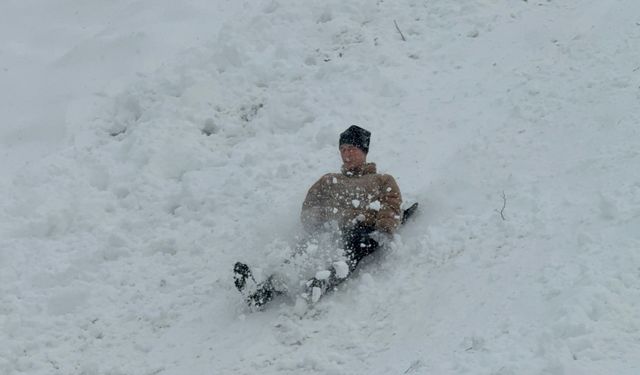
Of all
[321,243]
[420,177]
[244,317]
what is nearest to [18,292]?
[244,317]

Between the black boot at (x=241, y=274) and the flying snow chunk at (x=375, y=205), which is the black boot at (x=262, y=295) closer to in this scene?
the black boot at (x=241, y=274)

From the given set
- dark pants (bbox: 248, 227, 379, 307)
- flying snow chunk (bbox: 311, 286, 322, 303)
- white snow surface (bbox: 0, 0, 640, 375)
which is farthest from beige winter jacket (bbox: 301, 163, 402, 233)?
flying snow chunk (bbox: 311, 286, 322, 303)

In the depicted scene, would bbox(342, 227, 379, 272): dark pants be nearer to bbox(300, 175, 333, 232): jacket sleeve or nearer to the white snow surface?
the white snow surface

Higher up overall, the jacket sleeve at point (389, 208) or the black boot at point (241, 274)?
the jacket sleeve at point (389, 208)

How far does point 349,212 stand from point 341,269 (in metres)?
0.81

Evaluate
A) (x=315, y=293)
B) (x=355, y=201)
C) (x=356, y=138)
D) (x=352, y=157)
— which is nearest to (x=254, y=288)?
(x=315, y=293)

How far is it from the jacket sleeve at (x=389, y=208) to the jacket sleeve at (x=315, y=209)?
512mm

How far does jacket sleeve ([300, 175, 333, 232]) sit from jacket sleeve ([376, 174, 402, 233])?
0.51 m

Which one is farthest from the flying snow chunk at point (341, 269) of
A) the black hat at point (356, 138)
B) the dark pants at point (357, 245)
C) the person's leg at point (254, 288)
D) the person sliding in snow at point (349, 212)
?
the black hat at point (356, 138)

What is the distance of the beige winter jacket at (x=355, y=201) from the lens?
707cm

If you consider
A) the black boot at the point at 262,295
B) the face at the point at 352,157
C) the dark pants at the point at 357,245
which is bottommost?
the black boot at the point at 262,295

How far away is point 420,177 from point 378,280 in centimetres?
179

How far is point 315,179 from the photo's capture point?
333 inches

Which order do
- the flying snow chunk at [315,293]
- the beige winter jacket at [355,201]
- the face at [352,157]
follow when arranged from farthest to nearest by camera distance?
the face at [352,157] → the beige winter jacket at [355,201] → the flying snow chunk at [315,293]
